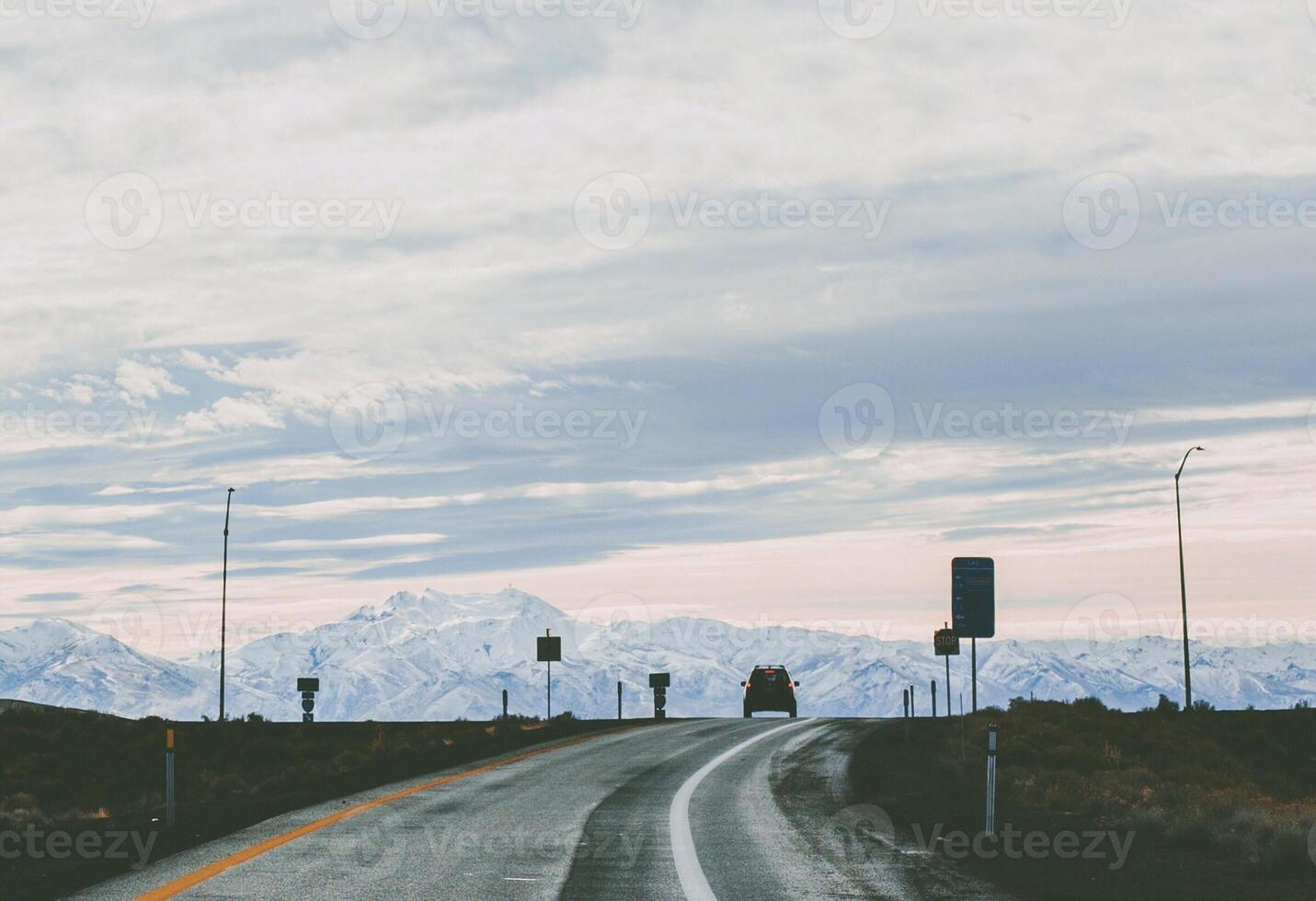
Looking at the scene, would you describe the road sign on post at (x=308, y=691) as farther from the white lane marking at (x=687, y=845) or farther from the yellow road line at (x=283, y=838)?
the white lane marking at (x=687, y=845)

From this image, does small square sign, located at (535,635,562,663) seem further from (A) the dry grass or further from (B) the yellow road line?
(B) the yellow road line

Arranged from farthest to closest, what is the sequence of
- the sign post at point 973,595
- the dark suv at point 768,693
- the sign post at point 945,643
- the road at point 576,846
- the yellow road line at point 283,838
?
1. the dark suv at point 768,693
2. the sign post at point 945,643
3. the sign post at point 973,595
4. the road at point 576,846
5. the yellow road line at point 283,838

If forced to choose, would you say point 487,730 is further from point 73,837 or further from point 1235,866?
point 1235,866

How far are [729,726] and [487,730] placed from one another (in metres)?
5.98

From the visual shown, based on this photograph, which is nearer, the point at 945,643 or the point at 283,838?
the point at 283,838

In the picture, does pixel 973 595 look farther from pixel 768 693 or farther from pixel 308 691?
pixel 308 691

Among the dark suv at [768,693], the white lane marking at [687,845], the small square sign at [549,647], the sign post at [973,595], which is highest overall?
the sign post at [973,595]

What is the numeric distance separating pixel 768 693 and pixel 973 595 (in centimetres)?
1900

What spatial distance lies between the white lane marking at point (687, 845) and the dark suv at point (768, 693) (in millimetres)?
23924

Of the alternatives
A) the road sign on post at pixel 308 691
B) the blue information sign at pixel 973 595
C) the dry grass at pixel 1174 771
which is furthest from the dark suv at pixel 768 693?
the blue information sign at pixel 973 595

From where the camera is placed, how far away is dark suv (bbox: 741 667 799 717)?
4559cm

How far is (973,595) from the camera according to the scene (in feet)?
91.3

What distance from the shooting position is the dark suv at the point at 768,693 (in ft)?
150

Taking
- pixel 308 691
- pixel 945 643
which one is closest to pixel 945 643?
pixel 945 643
